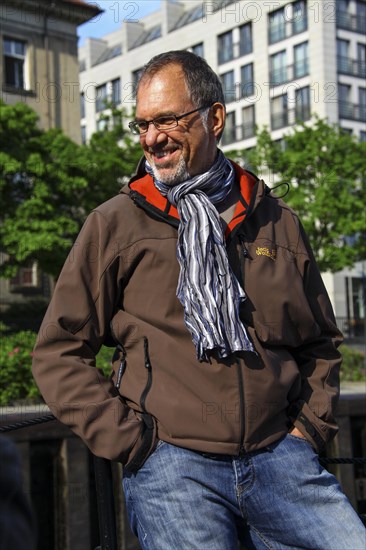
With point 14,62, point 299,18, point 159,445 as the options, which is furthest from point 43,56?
point 159,445

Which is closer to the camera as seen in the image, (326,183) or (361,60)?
(326,183)

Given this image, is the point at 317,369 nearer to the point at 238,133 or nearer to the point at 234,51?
the point at 238,133

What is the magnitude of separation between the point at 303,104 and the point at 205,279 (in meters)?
50.2

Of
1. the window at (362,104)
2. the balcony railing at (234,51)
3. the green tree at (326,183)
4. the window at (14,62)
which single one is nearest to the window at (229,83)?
the balcony railing at (234,51)

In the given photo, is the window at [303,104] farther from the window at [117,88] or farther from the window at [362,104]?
the window at [117,88]

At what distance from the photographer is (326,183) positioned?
100 ft

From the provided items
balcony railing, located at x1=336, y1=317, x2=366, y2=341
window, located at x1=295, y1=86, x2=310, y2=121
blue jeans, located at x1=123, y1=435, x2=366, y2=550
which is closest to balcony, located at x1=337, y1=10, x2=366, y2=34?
window, located at x1=295, y1=86, x2=310, y2=121

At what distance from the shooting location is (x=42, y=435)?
21.1 feet

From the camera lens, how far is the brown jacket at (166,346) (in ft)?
8.32

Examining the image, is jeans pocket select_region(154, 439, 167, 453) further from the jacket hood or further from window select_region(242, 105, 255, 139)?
window select_region(242, 105, 255, 139)

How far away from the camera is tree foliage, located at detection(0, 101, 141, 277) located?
24453mm

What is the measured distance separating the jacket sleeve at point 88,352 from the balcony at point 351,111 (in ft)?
163

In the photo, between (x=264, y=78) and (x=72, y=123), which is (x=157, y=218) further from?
(x=264, y=78)

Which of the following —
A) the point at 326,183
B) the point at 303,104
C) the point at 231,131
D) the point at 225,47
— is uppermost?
the point at 225,47
